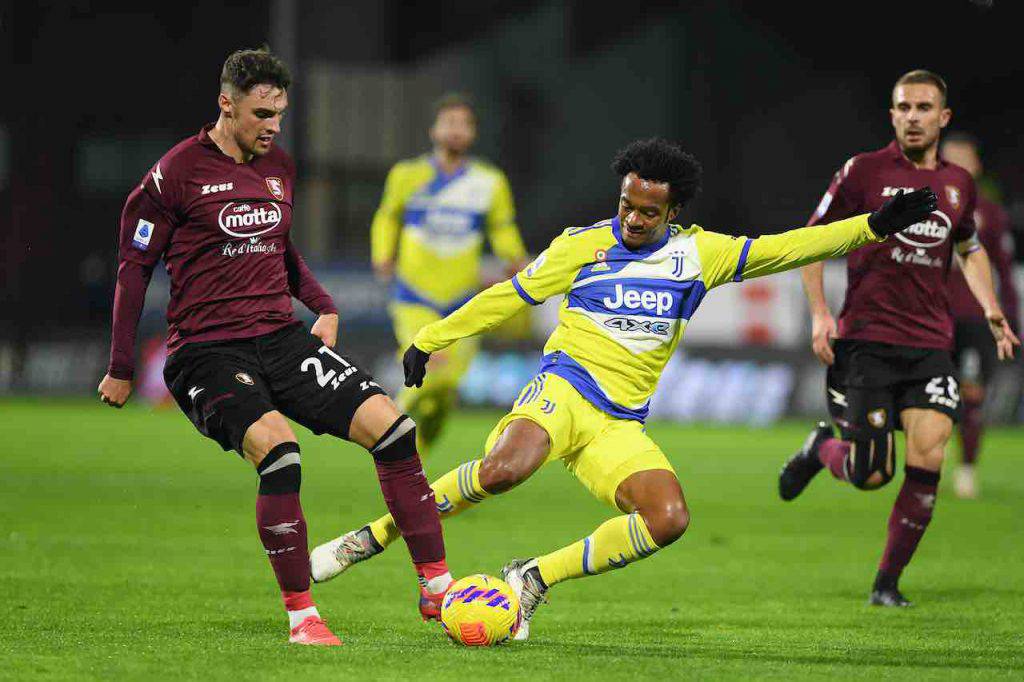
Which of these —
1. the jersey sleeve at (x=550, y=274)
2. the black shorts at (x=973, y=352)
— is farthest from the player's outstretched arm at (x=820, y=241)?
the black shorts at (x=973, y=352)

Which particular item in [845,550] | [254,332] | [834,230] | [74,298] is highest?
[834,230]

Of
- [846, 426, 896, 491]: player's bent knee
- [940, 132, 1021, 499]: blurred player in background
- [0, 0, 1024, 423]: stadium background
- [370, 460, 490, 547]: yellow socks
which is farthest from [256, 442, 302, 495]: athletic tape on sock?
[0, 0, 1024, 423]: stadium background

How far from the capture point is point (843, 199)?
26.6ft

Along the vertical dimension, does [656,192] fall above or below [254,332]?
above

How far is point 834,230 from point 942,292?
5.80ft

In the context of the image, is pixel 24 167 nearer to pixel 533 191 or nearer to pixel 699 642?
pixel 533 191

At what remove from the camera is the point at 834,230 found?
6.64 meters

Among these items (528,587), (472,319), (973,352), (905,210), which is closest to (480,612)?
(528,587)

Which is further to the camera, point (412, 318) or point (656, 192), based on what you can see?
point (412, 318)

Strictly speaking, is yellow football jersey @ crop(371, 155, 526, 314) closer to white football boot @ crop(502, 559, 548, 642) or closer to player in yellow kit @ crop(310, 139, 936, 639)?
player in yellow kit @ crop(310, 139, 936, 639)

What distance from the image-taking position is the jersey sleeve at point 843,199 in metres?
8.09

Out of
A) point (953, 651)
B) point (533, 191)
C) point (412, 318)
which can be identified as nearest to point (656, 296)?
point (953, 651)

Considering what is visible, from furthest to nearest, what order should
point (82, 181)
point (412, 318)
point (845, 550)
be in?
point (82, 181), point (412, 318), point (845, 550)

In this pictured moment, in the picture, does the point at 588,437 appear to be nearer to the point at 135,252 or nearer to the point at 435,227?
the point at 135,252
